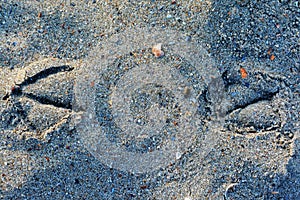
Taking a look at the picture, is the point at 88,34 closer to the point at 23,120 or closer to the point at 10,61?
the point at 10,61

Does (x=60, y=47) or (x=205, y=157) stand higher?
(x=60, y=47)

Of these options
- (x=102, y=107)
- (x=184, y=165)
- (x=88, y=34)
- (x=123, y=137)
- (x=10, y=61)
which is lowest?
(x=184, y=165)

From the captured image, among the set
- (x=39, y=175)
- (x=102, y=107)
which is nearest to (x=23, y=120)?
(x=39, y=175)

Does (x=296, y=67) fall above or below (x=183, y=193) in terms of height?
above

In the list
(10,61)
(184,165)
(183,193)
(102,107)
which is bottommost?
(183,193)

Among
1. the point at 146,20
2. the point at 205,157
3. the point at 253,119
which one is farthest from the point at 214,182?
the point at 146,20

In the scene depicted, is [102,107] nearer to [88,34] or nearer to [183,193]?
[88,34]
